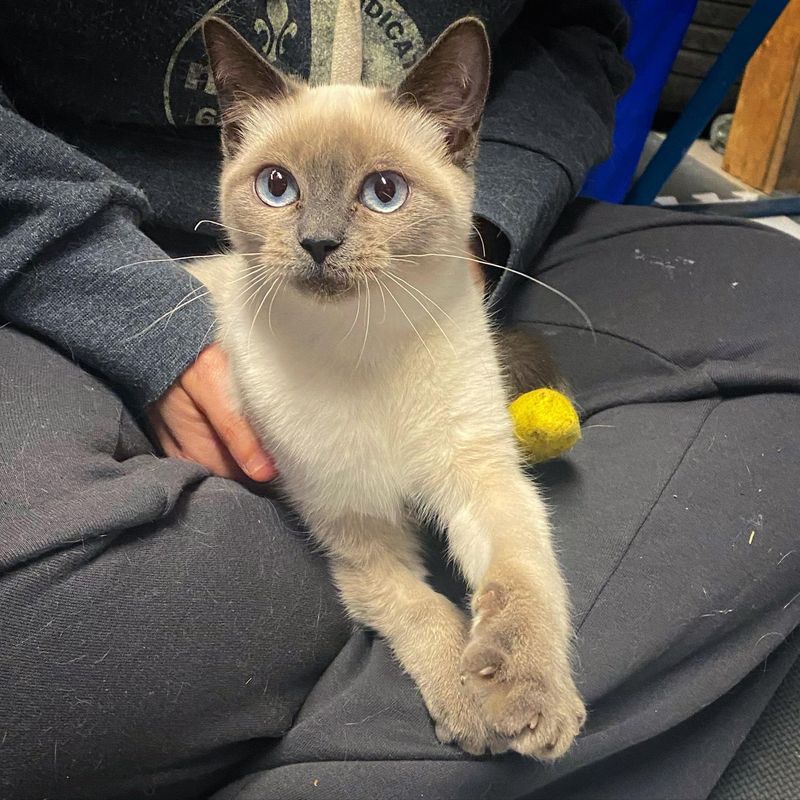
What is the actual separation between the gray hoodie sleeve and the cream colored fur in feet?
0.40

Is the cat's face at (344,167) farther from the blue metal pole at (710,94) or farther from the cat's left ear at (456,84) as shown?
the blue metal pole at (710,94)

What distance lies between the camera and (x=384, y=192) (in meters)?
0.81

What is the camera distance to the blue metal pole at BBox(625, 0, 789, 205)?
1782 mm

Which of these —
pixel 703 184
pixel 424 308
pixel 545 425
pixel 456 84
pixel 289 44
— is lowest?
pixel 703 184

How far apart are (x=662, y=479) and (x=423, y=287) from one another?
401 millimetres

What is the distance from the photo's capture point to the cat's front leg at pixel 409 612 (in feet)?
2.56

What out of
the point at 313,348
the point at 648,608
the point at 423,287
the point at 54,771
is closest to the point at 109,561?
the point at 54,771

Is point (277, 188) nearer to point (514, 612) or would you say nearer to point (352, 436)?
point (352, 436)

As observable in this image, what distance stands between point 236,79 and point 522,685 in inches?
30.5

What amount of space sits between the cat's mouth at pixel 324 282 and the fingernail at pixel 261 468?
0.92 ft

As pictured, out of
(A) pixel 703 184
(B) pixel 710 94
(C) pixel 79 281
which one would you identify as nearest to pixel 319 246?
(C) pixel 79 281

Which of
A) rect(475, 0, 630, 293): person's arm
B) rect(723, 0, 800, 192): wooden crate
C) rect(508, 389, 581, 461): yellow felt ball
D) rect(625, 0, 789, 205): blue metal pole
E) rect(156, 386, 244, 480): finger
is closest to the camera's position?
rect(508, 389, 581, 461): yellow felt ball

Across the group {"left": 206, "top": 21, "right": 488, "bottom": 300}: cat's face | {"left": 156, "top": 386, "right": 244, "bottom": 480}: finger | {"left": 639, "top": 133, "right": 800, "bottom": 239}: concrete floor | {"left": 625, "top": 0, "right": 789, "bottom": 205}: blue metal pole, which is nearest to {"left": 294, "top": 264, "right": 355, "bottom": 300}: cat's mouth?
{"left": 206, "top": 21, "right": 488, "bottom": 300}: cat's face

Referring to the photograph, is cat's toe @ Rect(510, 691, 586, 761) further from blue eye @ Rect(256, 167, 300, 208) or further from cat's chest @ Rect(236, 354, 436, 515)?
blue eye @ Rect(256, 167, 300, 208)
